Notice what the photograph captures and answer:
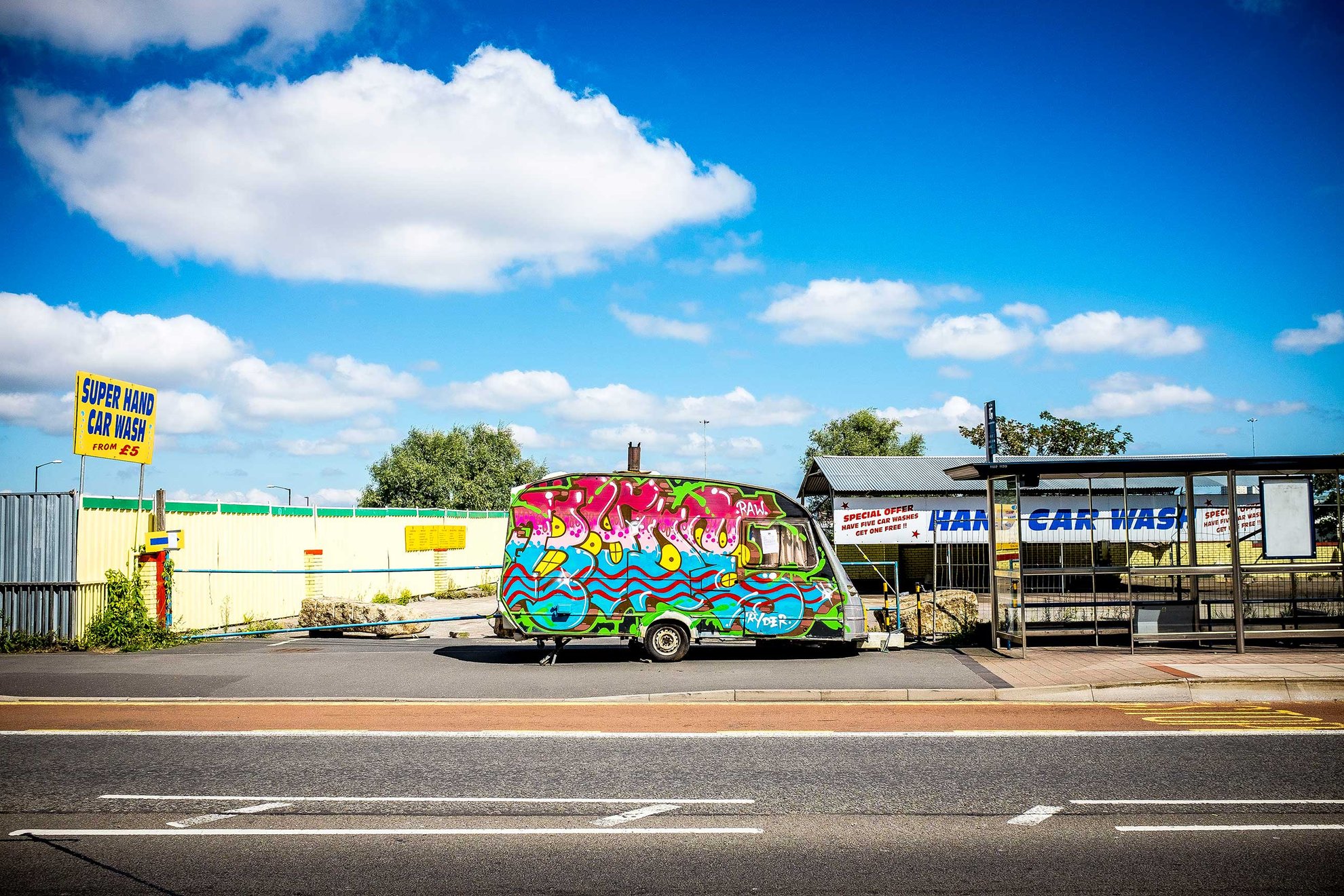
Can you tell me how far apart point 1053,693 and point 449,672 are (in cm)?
874

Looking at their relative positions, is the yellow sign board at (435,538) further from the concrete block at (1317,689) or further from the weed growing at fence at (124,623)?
the concrete block at (1317,689)

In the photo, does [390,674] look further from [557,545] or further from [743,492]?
[743,492]

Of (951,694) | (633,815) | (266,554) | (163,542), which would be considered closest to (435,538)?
(266,554)

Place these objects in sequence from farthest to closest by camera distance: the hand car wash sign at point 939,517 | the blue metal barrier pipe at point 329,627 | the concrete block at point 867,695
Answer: the hand car wash sign at point 939,517 < the blue metal barrier pipe at point 329,627 < the concrete block at point 867,695

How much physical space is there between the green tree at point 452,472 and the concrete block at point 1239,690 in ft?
214

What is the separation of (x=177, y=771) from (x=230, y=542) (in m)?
15.3

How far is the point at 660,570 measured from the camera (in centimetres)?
1562

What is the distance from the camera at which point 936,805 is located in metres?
7.45

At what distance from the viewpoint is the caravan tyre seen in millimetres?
15617

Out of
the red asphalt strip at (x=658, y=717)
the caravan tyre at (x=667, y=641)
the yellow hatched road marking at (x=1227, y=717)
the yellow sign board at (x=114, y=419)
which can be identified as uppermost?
the yellow sign board at (x=114, y=419)

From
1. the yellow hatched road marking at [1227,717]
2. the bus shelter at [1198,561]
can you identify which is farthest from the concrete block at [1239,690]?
the bus shelter at [1198,561]

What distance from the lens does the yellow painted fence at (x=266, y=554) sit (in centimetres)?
1828

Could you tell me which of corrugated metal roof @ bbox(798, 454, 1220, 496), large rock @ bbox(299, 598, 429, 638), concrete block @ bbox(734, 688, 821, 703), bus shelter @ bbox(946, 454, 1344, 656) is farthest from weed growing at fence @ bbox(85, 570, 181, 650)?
corrugated metal roof @ bbox(798, 454, 1220, 496)

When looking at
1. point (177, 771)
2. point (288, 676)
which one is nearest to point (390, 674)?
point (288, 676)
